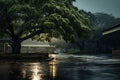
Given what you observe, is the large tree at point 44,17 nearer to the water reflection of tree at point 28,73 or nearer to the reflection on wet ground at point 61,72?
the reflection on wet ground at point 61,72

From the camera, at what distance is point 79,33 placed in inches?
1694

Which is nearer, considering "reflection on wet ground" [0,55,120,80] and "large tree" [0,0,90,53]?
"reflection on wet ground" [0,55,120,80]

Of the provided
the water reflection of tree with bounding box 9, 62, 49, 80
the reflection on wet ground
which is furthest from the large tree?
the water reflection of tree with bounding box 9, 62, 49, 80

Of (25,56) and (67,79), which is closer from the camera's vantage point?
(67,79)

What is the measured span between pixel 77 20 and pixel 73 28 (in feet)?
4.11

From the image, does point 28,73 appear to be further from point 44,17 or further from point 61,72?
point 44,17

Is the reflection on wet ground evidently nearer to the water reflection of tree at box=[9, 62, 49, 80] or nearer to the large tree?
Result: the water reflection of tree at box=[9, 62, 49, 80]

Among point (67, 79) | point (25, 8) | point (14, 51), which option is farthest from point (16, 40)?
point (67, 79)

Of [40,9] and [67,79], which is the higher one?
[40,9]

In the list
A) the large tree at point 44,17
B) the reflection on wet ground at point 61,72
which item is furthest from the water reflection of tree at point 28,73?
the large tree at point 44,17

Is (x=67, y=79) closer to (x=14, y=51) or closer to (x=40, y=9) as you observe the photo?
(x=40, y=9)

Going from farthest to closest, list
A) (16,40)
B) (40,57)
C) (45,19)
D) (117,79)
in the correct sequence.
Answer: (16,40)
(40,57)
(45,19)
(117,79)

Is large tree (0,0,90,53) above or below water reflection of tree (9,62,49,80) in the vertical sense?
above

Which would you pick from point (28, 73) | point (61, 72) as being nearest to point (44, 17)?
point (61, 72)
